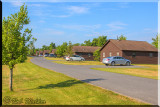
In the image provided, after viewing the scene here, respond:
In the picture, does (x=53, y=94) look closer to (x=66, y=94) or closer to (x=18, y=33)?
(x=66, y=94)

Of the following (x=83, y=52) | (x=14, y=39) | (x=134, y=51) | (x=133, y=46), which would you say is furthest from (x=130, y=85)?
(x=83, y=52)

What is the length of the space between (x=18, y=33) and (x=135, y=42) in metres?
36.2

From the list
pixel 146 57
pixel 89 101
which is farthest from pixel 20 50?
pixel 146 57

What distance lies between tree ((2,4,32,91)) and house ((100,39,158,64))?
29.0 m

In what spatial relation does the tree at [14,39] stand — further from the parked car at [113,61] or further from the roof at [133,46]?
the roof at [133,46]

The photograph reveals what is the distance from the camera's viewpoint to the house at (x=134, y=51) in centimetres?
3547

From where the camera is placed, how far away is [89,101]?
639cm

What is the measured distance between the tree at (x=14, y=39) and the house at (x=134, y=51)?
2901 centimetres

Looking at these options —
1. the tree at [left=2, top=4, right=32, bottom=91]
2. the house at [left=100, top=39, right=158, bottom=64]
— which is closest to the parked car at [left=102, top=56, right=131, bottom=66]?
the house at [left=100, top=39, right=158, bottom=64]

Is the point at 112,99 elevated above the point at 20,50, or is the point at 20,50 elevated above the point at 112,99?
the point at 20,50

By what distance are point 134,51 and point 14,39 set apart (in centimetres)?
3212

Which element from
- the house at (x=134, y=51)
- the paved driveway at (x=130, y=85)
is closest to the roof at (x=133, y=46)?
the house at (x=134, y=51)

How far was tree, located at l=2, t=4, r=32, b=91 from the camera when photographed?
294 inches

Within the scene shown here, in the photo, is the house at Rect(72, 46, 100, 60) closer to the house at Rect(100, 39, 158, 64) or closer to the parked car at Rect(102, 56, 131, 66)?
the house at Rect(100, 39, 158, 64)
